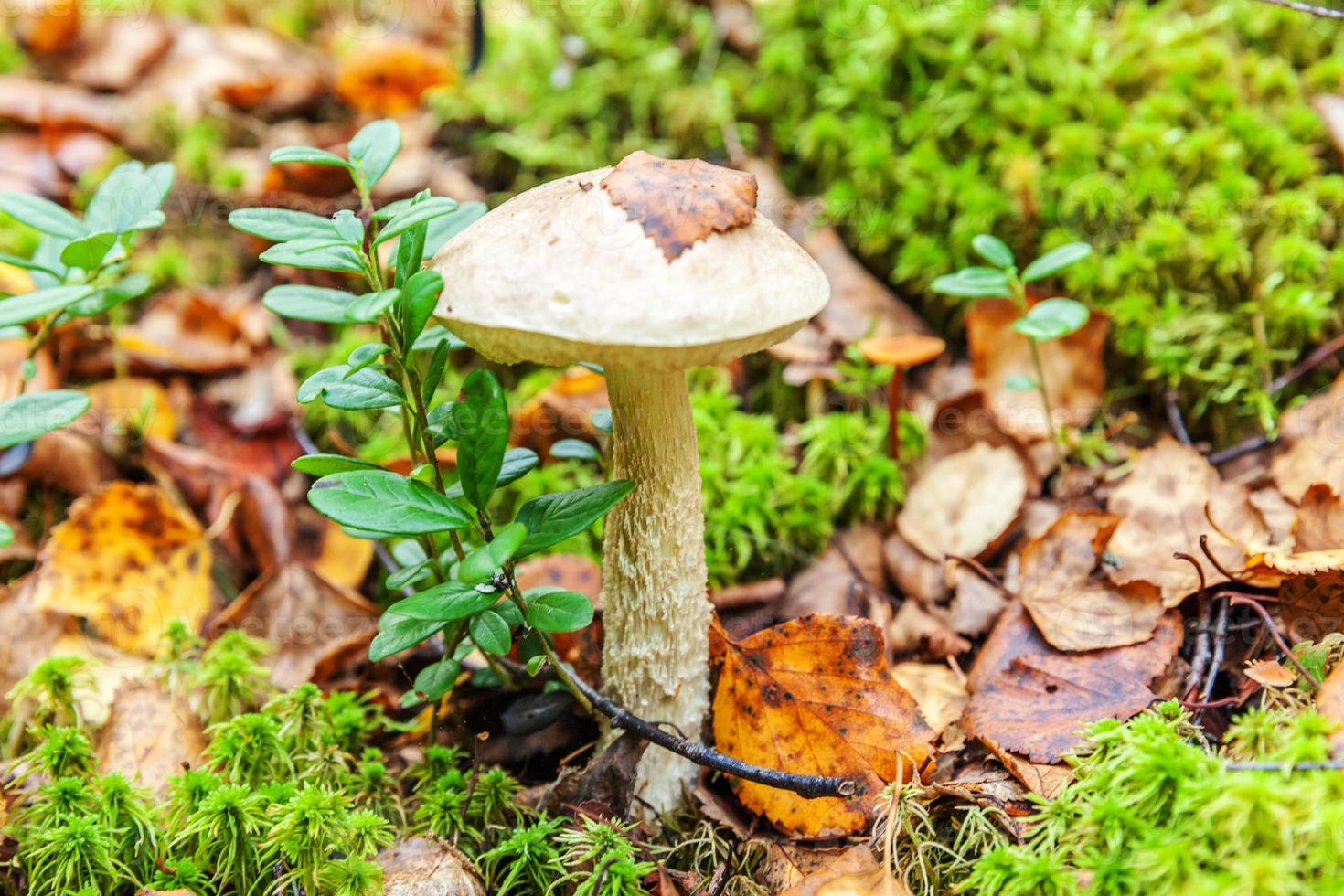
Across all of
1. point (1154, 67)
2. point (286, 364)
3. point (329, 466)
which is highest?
point (1154, 67)

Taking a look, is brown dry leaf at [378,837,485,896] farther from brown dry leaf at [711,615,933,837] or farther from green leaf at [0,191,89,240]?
green leaf at [0,191,89,240]

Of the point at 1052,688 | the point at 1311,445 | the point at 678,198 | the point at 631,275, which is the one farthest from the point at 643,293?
the point at 1311,445

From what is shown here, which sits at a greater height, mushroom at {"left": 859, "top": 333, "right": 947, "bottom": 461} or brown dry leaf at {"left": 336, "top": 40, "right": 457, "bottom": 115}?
brown dry leaf at {"left": 336, "top": 40, "right": 457, "bottom": 115}

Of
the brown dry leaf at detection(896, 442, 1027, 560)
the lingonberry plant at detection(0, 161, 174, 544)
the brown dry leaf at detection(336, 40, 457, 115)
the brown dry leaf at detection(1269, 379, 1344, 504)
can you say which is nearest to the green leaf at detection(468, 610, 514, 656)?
the lingonberry plant at detection(0, 161, 174, 544)

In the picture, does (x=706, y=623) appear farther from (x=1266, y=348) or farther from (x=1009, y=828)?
(x=1266, y=348)

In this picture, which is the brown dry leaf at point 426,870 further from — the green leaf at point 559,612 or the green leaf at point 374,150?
the green leaf at point 374,150

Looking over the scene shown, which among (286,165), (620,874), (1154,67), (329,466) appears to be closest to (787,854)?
(620,874)
